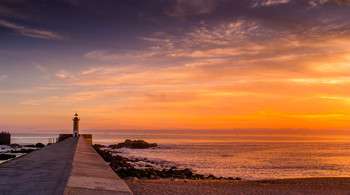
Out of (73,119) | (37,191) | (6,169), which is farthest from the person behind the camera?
(73,119)

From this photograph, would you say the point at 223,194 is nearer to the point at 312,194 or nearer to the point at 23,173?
the point at 312,194

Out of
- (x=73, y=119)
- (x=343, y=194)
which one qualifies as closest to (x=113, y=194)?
(x=343, y=194)

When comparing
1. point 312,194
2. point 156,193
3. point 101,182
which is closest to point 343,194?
point 312,194

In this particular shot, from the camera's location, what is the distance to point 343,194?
35.0 feet

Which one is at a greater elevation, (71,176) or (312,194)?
(71,176)

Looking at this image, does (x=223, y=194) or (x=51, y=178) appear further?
(x=223, y=194)

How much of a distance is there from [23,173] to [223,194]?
232 inches

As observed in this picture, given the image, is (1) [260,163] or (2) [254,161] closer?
(1) [260,163]

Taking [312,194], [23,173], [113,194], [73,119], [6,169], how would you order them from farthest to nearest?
[73,119], [312,194], [6,169], [23,173], [113,194]

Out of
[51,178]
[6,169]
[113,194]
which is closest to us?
[113,194]

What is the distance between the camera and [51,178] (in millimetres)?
6758

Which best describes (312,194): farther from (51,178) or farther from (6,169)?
(6,169)

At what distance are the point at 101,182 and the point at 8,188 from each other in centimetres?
192

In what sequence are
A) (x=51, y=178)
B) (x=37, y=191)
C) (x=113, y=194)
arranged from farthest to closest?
(x=51, y=178) < (x=37, y=191) < (x=113, y=194)
